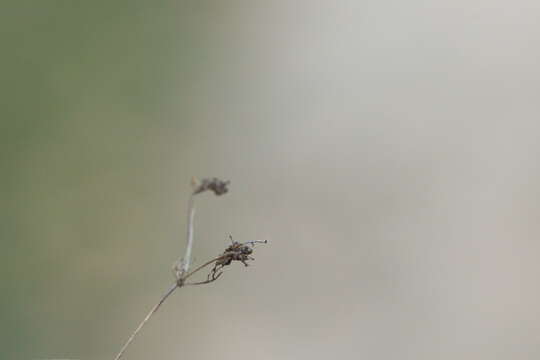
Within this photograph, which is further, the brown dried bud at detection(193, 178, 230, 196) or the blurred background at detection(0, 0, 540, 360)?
the blurred background at detection(0, 0, 540, 360)

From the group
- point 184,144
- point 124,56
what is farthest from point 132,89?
point 184,144

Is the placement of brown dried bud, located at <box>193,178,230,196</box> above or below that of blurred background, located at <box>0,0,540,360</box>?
below

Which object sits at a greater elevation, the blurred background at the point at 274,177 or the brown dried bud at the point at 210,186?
the blurred background at the point at 274,177

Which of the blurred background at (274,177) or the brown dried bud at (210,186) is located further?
the blurred background at (274,177)

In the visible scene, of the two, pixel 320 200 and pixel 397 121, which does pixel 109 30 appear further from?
pixel 397 121

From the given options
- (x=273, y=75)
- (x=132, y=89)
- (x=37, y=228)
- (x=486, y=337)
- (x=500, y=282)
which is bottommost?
(x=486, y=337)

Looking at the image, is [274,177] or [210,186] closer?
[210,186]

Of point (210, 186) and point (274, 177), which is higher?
point (274, 177)

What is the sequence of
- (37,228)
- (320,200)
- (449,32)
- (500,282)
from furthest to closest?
(449,32) → (320,200) → (500,282) → (37,228)
